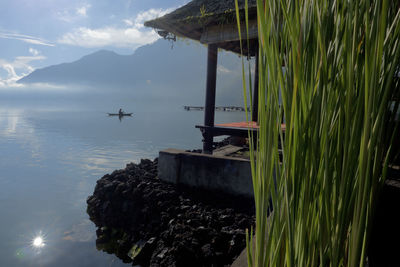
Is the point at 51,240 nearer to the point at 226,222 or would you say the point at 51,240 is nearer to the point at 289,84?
the point at 226,222

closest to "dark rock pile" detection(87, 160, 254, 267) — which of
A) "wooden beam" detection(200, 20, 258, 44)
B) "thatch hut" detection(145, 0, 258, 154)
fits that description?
"thatch hut" detection(145, 0, 258, 154)

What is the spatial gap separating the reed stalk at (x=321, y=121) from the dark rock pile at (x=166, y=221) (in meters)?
3.25

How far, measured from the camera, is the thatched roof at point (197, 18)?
20.6 feet

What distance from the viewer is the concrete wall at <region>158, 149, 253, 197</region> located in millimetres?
5023

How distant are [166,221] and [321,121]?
4.78m

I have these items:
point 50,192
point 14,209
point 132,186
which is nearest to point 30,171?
point 50,192

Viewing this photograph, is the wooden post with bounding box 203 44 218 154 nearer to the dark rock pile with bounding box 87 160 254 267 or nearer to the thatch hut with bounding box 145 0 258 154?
the thatch hut with bounding box 145 0 258 154

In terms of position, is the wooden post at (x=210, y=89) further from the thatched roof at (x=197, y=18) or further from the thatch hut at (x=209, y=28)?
the thatched roof at (x=197, y=18)

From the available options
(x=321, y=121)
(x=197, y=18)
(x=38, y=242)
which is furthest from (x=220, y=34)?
(x=38, y=242)

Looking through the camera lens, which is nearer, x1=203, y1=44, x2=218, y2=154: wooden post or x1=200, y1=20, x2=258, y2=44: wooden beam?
x1=200, y1=20, x2=258, y2=44: wooden beam

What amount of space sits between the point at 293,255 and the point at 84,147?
25667 mm

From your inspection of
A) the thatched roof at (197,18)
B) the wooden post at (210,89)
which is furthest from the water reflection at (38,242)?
the thatched roof at (197,18)

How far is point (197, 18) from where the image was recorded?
6.61 m

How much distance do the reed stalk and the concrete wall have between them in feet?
12.8
